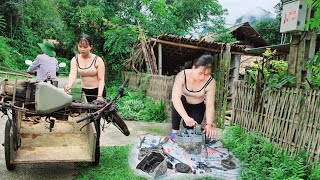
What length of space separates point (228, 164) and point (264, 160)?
100 centimetres

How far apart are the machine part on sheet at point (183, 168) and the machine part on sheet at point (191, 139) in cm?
22

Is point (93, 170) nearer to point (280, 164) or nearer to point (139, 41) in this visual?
point (280, 164)

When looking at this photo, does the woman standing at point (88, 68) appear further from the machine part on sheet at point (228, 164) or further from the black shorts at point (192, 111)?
the machine part on sheet at point (228, 164)

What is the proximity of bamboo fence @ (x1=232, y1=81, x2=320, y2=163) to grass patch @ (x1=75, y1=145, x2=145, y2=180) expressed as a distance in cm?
243

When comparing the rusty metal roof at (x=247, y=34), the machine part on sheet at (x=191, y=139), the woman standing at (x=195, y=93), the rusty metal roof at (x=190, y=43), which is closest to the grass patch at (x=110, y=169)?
the machine part on sheet at (x=191, y=139)

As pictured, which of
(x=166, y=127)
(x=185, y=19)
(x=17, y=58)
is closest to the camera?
(x=166, y=127)

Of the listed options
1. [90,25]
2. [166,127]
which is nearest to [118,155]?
[166,127]

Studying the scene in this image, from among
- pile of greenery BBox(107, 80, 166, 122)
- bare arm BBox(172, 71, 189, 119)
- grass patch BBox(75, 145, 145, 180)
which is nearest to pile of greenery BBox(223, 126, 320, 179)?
bare arm BBox(172, 71, 189, 119)

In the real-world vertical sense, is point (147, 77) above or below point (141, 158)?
above

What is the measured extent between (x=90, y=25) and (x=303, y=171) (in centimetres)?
1211

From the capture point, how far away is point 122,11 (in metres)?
14.8

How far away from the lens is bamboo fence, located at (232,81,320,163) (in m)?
4.27

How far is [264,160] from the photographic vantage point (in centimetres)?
463

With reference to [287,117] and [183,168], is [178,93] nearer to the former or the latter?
[183,168]
